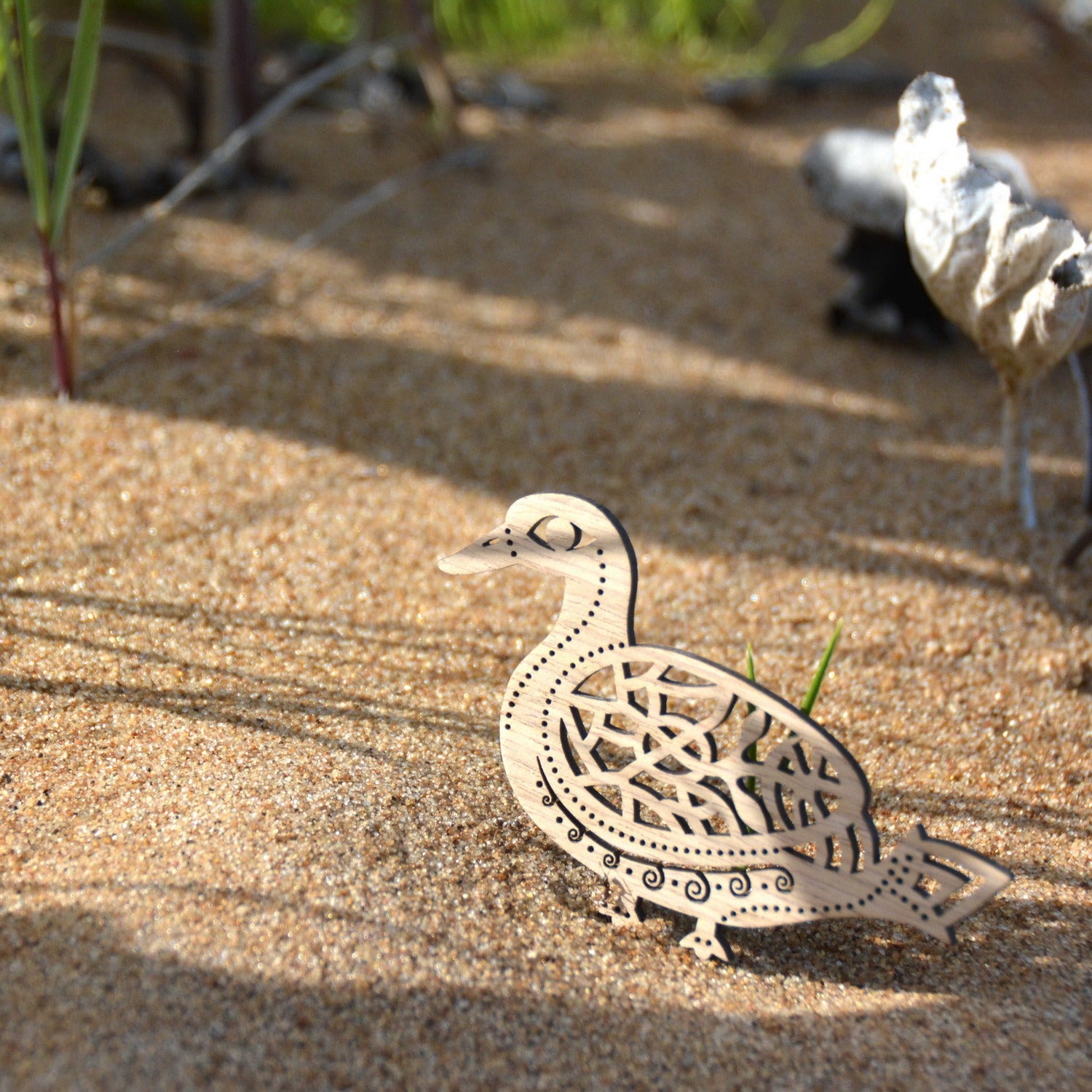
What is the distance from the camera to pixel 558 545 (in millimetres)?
1651

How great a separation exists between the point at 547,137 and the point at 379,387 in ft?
6.51

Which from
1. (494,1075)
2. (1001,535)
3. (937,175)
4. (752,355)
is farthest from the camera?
(752,355)

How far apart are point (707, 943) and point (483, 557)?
0.69 metres

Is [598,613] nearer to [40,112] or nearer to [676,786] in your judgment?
[676,786]

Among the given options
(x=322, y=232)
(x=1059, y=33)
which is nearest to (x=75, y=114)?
(x=322, y=232)

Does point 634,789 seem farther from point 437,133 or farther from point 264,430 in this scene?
point 437,133

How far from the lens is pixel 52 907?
158 centimetres

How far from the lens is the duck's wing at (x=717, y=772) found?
1.54 meters

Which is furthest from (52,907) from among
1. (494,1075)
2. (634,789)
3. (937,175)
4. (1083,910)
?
(937,175)

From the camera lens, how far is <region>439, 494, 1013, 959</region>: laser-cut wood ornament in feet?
5.04

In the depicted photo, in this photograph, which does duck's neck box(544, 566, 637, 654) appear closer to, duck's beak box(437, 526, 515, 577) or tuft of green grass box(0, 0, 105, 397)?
duck's beak box(437, 526, 515, 577)

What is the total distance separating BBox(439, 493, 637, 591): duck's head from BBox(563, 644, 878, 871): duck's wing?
0.13 meters

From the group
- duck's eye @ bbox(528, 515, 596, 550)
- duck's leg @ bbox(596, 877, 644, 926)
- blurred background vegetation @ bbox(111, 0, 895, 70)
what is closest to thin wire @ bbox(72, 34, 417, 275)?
blurred background vegetation @ bbox(111, 0, 895, 70)

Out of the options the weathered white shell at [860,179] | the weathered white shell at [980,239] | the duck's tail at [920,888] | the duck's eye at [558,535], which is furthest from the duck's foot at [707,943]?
the weathered white shell at [860,179]
